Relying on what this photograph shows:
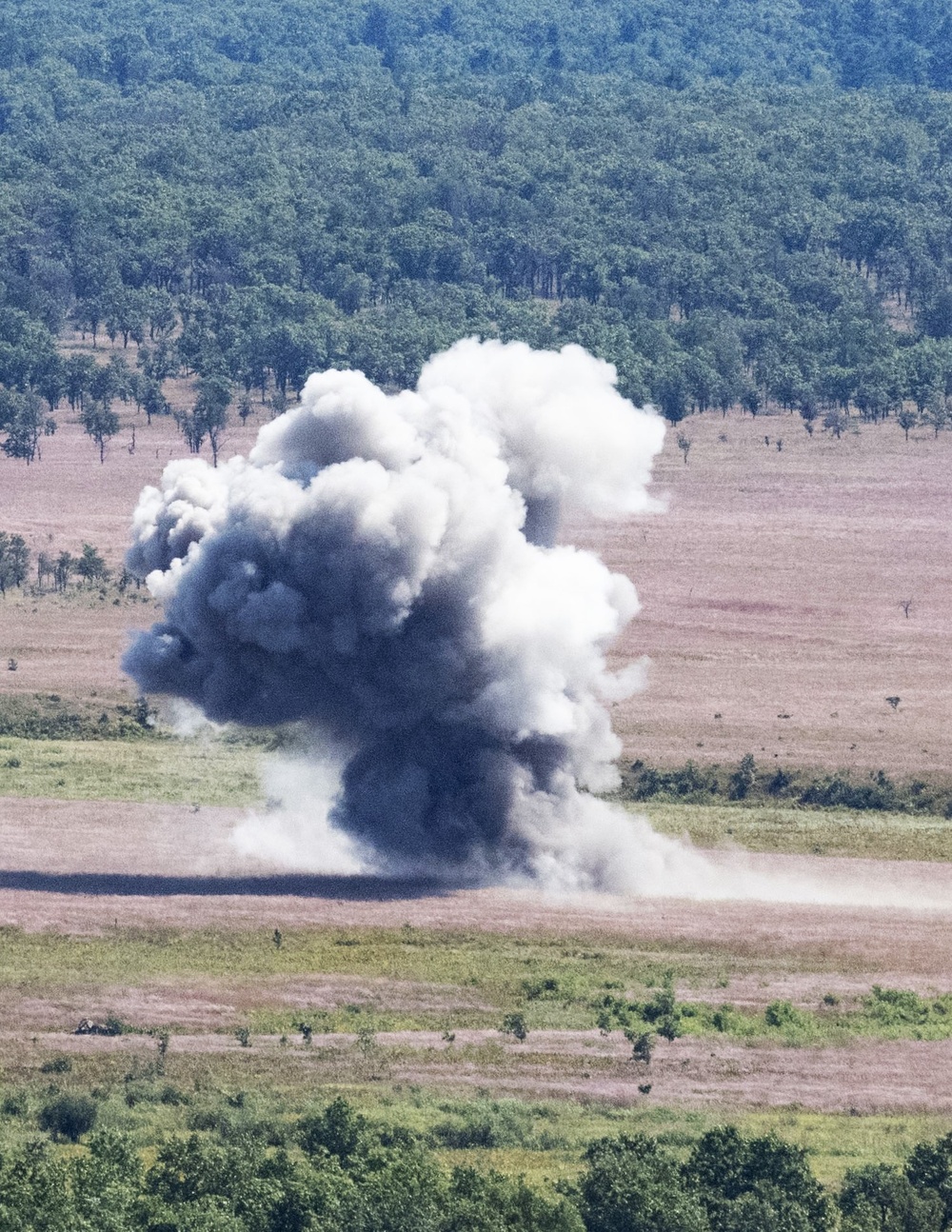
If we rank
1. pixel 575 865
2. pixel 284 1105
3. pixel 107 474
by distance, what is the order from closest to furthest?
pixel 284 1105 < pixel 575 865 < pixel 107 474

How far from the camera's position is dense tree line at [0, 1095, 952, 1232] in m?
56.3

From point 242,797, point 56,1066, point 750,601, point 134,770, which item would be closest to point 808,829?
point 242,797

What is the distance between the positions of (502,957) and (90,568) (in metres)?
77.4

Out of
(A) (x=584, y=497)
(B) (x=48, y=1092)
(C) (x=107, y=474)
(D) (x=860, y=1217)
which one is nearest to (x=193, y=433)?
(C) (x=107, y=474)

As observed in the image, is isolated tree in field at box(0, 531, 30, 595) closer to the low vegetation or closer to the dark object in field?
the low vegetation

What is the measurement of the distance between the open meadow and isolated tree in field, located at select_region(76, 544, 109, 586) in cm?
1344

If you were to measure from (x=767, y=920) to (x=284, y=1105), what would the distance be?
1085 inches

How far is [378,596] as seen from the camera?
89.9m

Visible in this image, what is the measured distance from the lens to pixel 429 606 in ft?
301

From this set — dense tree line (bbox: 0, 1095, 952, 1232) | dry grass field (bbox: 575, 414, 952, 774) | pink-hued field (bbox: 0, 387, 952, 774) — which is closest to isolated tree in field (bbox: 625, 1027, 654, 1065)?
dense tree line (bbox: 0, 1095, 952, 1232)

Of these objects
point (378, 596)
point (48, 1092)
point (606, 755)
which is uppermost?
point (378, 596)

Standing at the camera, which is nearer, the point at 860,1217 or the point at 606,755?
the point at 860,1217

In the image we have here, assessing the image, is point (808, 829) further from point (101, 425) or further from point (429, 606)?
point (101, 425)

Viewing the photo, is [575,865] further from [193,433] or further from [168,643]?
[193,433]
